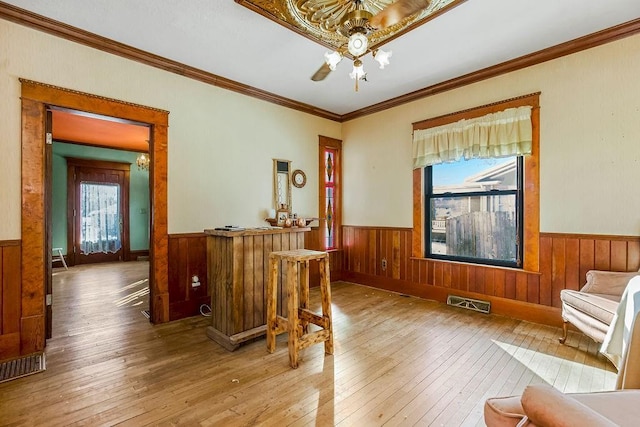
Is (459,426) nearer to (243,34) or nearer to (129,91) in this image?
(243,34)

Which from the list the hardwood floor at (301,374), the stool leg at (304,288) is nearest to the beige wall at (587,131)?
the hardwood floor at (301,374)

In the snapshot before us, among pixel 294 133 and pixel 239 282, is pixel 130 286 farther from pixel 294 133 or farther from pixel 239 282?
pixel 294 133

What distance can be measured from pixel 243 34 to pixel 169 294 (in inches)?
110

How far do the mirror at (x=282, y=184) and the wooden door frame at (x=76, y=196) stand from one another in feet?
17.0

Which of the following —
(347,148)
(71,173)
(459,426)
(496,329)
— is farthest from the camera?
(71,173)

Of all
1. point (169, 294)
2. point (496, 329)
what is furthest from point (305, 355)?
point (496, 329)

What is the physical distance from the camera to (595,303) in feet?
7.73

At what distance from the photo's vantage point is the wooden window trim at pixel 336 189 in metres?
4.98

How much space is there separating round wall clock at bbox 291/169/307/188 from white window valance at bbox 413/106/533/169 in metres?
1.66

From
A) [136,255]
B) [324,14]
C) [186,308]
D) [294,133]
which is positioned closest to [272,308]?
[186,308]

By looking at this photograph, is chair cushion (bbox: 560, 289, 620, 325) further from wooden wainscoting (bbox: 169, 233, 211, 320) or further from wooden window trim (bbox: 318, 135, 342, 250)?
wooden wainscoting (bbox: 169, 233, 211, 320)

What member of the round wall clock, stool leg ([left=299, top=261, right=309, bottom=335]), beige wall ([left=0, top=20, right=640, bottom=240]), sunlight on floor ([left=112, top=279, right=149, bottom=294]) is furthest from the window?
sunlight on floor ([left=112, top=279, right=149, bottom=294])

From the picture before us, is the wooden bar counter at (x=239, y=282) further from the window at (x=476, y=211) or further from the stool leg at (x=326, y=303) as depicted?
the window at (x=476, y=211)

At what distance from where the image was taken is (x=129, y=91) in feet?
10.2
